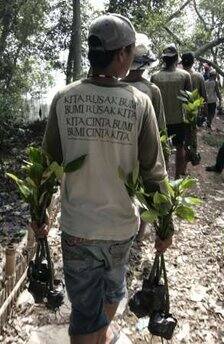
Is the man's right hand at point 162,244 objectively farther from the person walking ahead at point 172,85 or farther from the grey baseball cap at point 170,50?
the grey baseball cap at point 170,50

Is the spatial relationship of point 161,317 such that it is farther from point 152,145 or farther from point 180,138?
point 180,138

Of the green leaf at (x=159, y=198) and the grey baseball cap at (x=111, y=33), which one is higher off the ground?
the grey baseball cap at (x=111, y=33)

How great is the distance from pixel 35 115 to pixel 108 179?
67.0 ft

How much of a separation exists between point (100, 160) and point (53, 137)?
1.22ft

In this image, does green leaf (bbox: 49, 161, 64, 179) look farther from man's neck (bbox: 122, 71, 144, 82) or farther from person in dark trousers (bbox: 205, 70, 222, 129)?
person in dark trousers (bbox: 205, 70, 222, 129)

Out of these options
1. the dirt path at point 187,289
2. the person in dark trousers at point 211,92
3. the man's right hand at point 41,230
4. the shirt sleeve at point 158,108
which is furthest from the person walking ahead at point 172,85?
the person in dark trousers at point 211,92

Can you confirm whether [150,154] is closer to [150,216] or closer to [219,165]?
[150,216]

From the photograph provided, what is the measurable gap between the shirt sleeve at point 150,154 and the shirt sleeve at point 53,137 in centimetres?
50

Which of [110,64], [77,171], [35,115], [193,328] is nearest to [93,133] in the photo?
[77,171]

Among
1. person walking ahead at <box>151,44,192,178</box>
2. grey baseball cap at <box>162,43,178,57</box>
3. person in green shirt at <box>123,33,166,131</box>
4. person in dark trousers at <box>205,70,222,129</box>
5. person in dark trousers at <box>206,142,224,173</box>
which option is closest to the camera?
person in green shirt at <box>123,33,166,131</box>

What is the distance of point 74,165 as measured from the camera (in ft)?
8.71

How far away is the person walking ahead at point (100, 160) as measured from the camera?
104 inches

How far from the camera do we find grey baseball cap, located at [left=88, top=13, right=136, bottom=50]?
8.66 ft

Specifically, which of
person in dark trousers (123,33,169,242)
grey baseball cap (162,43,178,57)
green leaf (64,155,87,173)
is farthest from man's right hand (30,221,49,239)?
grey baseball cap (162,43,178,57)
